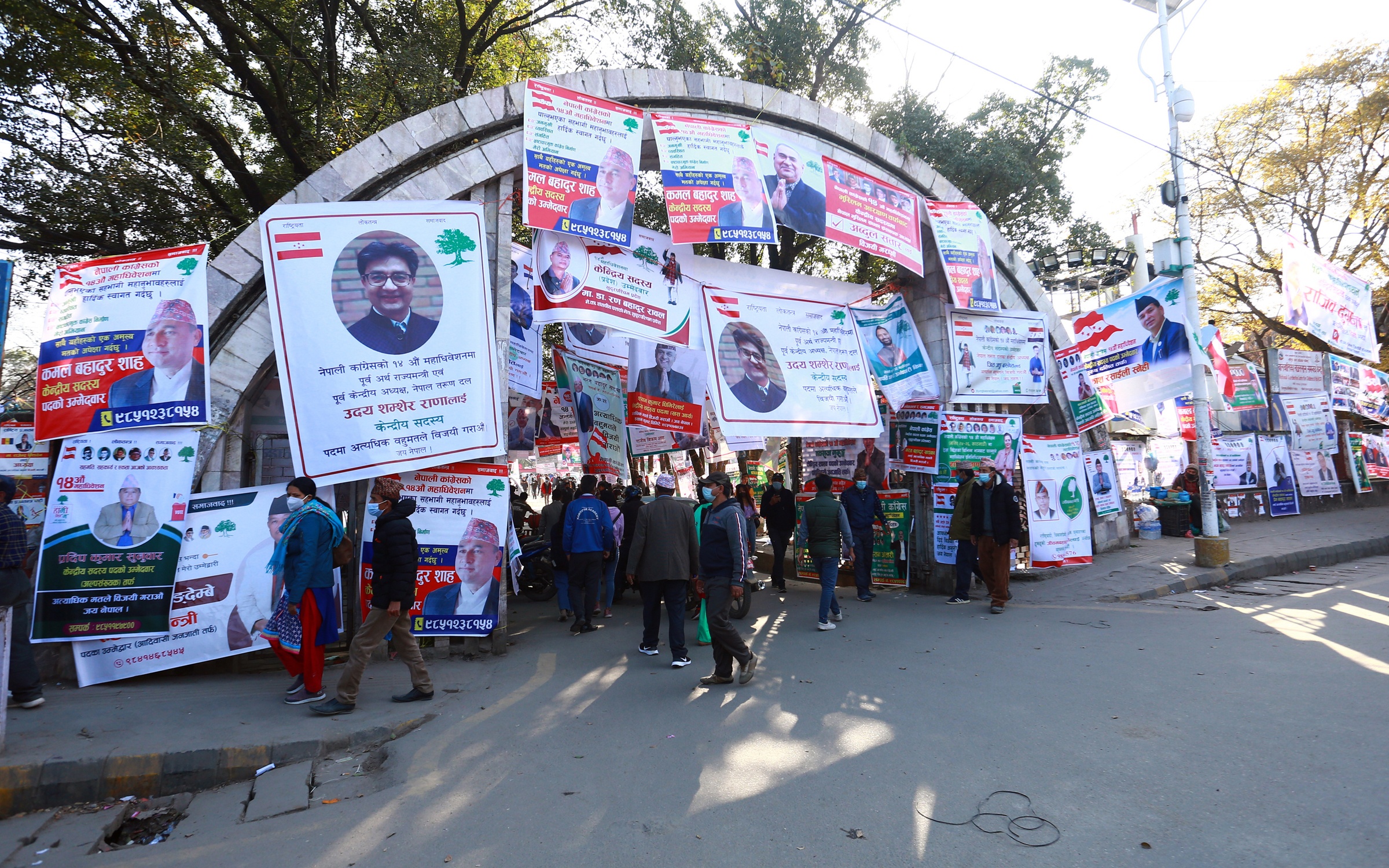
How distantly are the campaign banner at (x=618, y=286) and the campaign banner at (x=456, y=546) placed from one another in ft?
6.22

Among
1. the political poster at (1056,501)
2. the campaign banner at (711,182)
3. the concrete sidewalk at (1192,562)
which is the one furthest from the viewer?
the political poster at (1056,501)

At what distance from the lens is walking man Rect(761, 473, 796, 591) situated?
35.2ft

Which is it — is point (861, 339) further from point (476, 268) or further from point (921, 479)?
point (476, 268)

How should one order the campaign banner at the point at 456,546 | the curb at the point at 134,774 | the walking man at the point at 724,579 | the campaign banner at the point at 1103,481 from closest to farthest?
the curb at the point at 134,774 < the walking man at the point at 724,579 < the campaign banner at the point at 456,546 < the campaign banner at the point at 1103,481

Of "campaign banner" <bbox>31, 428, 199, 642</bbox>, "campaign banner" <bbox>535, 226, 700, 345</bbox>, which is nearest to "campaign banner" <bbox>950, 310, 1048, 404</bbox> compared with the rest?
"campaign banner" <bbox>535, 226, 700, 345</bbox>

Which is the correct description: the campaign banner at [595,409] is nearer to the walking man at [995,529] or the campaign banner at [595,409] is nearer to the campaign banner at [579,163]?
the campaign banner at [579,163]

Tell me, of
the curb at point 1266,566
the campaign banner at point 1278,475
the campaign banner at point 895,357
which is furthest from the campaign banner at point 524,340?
the campaign banner at point 1278,475

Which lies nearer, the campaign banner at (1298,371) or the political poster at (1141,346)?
the political poster at (1141,346)

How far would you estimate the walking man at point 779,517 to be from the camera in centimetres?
1073

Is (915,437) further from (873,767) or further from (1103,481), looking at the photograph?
(873,767)

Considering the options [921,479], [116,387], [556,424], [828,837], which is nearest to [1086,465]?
[921,479]

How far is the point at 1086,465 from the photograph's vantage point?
11781 mm

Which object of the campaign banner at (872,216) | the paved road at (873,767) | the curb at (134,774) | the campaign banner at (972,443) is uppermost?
the campaign banner at (872,216)

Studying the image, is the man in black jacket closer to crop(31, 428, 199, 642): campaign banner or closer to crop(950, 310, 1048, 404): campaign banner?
crop(31, 428, 199, 642): campaign banner
